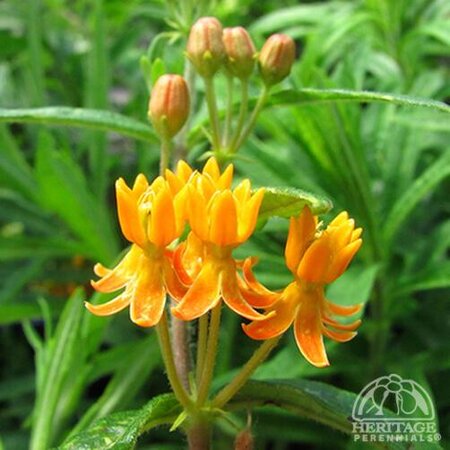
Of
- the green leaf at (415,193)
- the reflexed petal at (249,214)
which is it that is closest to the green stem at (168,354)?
the reflexed petal at (249,214)

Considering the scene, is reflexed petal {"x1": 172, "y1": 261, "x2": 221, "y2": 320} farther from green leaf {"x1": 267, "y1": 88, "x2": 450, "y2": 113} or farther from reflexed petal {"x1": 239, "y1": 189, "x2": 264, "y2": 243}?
green leaf {"x1": 267, "y1": 88, "x2": 450, "y2": 113}

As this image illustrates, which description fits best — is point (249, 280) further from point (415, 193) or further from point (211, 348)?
point (415, 193)

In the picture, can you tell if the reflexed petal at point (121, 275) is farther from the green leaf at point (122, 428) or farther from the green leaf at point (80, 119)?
the green leaf at point (80, 119)

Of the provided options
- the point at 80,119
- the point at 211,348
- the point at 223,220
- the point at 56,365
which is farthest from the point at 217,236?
the point at 56,365

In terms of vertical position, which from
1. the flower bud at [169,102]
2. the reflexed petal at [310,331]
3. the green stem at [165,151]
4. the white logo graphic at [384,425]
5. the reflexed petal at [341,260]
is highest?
the flower bud at [169,102]

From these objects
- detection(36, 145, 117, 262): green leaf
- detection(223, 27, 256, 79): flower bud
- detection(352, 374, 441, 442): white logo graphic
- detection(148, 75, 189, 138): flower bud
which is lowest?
detection(352, 374, 441, 442): white logo graphic

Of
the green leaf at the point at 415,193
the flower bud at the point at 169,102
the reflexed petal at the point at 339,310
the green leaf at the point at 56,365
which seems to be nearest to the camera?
the reflexed petal at the point at 339,310

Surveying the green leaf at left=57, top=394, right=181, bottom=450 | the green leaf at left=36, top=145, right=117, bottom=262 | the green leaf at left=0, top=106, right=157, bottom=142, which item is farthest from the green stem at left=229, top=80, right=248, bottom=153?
the green leaf at left=36, top=145, right=117, bottom=262

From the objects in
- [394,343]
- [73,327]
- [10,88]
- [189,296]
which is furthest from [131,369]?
[10,88]
